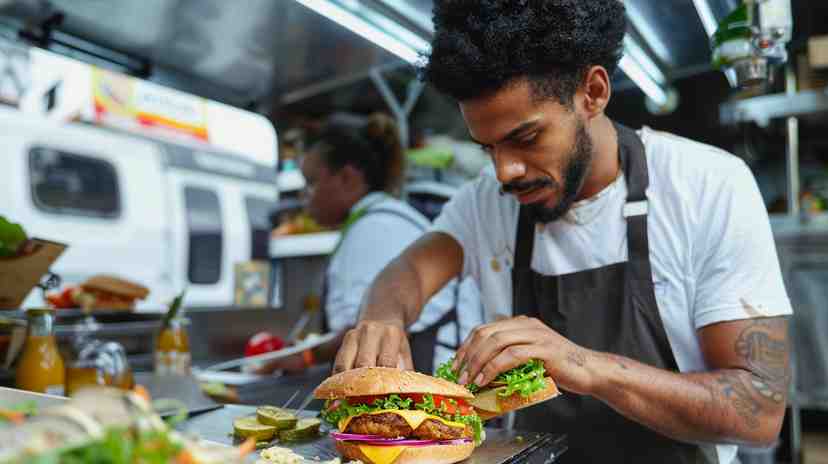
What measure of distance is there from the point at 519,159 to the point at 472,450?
2.26 feet

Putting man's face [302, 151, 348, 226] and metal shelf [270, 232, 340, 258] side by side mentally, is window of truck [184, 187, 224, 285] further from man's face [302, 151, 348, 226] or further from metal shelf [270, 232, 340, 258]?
man's face [302, 151, 348, 226]

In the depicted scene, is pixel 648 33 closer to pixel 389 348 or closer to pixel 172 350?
pixel 389 348

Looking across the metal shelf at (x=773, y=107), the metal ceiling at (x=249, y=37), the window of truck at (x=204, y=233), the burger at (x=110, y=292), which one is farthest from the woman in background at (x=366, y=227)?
the window of truck at (x=204, y=233)

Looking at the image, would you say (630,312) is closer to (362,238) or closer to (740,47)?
(740,47)

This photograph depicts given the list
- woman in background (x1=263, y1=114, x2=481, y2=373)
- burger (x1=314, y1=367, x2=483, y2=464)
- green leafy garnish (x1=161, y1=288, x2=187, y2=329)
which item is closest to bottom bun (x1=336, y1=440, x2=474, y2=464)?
burger (x1=314, y1=367, x2=483, y2=464)

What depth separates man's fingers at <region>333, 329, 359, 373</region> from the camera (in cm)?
167

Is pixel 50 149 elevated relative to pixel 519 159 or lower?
elevated

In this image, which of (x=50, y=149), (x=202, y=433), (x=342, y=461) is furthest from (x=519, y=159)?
(x=50, y=149)

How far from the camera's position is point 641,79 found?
329 cm

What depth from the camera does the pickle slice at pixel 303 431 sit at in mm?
1597

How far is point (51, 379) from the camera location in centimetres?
204

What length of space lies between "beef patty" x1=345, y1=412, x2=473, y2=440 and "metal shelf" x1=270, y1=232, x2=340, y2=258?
11.0 ft

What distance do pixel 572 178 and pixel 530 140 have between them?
0.18m

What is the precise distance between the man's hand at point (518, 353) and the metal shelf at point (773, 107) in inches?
124
